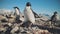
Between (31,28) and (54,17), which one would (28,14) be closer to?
(31,28)

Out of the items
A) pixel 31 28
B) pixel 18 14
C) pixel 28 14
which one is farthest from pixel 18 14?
pixel 31 28

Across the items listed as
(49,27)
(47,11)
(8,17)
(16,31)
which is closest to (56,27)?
(49,27)

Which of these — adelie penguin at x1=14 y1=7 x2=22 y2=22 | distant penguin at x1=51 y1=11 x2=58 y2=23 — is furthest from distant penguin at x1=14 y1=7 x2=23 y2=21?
distant penguin at x1=51 y1=11 x2=58 y2=23

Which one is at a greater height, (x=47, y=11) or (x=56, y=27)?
(x=47, y=11)

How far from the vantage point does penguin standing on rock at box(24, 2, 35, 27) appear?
99.3 inches

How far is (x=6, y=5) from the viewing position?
2613 mm

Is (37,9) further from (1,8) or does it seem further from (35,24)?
(1,8)

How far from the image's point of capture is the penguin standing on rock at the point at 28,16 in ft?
8.27

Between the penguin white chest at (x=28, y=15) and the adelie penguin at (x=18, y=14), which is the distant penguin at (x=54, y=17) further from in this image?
the adelie penguin at (x=18, y=14)

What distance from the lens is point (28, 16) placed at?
2598mm

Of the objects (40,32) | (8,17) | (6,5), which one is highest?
(6,5)

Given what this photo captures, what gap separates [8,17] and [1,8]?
159 millimetres

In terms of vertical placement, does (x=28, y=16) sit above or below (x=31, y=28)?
above

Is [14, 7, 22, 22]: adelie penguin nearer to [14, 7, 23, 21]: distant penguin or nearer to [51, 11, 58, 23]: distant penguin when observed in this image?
[14, 7, 23, 21]: distant penguin
